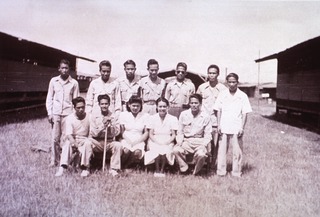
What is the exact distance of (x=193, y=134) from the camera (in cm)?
423

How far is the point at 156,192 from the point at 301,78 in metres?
8.78

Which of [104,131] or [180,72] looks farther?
[180,72]

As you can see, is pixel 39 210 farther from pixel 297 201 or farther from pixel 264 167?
pixel 264 167

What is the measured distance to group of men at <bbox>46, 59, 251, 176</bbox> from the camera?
161 inches

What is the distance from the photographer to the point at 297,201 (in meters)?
3.38

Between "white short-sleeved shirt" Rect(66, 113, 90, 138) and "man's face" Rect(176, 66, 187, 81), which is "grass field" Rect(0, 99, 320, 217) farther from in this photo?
"man's face" Rect(176, 66, 187, 81)

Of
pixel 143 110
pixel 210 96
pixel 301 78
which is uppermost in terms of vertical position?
pixel 301 78

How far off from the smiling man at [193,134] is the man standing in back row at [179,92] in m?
0.56

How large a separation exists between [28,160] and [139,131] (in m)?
1.56

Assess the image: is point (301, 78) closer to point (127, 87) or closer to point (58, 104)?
point (127, 87)

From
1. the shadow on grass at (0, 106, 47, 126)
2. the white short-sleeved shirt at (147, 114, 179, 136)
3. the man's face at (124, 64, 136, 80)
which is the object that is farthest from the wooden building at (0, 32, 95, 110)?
the white short-sleeved shirt at (147, 114, 179, 136)

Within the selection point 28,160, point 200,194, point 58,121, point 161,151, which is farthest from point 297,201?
point 28,160

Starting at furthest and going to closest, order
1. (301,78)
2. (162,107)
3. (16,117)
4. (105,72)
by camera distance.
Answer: (301,78) < (16,117) < (105,72) < (162,107)

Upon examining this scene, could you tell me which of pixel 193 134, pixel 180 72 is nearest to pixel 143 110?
pixel 180 72
